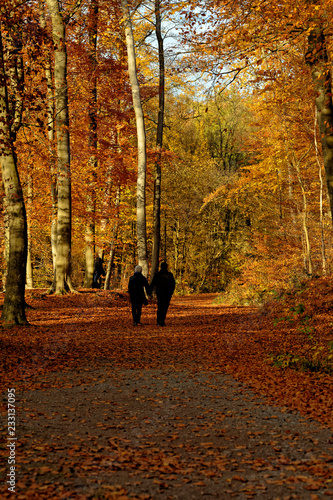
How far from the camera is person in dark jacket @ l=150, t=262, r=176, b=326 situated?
13.4 metres

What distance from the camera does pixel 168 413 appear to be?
5.89 m

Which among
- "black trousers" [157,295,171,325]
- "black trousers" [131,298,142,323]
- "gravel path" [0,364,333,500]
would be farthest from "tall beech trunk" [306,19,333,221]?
"gravel path" [0,364,333,500]

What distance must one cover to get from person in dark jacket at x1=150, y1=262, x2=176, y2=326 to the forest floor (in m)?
1.00

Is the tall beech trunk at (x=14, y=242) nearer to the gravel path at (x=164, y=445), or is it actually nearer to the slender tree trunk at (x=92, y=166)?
the gravel path at (x=164, y=445)

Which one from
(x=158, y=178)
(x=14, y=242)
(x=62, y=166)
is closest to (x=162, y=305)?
(x=14, y=242)

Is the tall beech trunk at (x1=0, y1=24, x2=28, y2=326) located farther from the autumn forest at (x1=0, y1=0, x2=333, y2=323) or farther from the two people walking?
the two people walking

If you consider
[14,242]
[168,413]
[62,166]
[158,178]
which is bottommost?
[168,413]

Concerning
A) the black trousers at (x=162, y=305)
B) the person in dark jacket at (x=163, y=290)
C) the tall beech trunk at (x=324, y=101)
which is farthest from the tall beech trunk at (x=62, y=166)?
the tall beech trunk at (x=324, y=101)

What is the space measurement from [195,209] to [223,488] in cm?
2906

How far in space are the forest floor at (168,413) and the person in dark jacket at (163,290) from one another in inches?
39.4

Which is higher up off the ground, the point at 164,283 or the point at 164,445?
the point at 164,283

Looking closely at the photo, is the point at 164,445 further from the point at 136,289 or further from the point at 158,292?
the point at 158,292

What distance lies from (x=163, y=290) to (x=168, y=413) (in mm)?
7729

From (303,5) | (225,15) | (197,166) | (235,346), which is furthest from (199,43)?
(197,166)
